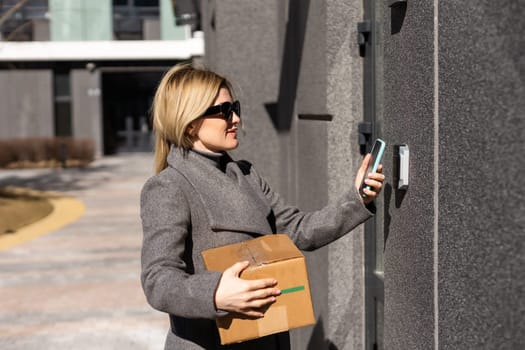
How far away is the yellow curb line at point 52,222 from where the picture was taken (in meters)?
11.9

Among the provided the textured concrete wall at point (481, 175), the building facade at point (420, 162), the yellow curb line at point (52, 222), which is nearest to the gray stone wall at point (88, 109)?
the yellow curb line at point (52, 222)

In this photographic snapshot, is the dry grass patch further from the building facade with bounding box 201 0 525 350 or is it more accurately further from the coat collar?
the coat collar

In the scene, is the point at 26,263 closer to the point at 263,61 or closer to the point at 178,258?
the point at 263,61

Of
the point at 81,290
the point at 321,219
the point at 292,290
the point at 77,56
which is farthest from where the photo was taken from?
the point at 77,56

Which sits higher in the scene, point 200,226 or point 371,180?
point 371,180

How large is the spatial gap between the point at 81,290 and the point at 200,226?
5800 mm

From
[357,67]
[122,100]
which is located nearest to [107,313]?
[357,67]

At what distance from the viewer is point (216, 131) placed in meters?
2.92

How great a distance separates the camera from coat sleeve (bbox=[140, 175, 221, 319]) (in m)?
2.50

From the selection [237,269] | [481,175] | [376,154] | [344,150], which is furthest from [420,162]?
[344,150]

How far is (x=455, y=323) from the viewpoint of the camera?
2197 mm

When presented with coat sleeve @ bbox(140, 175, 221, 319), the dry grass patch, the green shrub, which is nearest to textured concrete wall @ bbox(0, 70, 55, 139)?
the green shrub

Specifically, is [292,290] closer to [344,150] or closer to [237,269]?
[237,269]

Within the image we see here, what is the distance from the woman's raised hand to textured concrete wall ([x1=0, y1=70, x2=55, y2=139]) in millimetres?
32345
